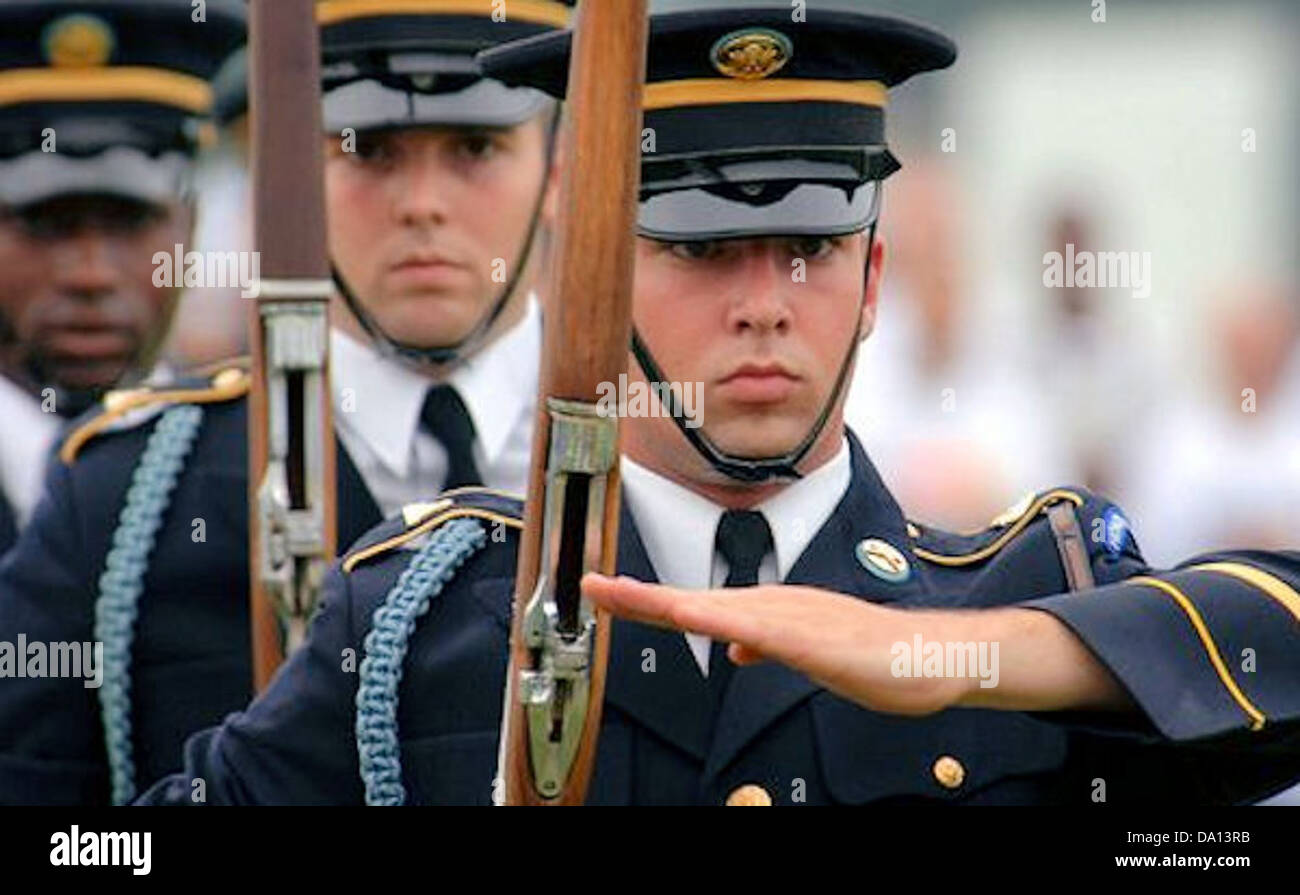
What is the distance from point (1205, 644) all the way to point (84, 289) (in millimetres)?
2226

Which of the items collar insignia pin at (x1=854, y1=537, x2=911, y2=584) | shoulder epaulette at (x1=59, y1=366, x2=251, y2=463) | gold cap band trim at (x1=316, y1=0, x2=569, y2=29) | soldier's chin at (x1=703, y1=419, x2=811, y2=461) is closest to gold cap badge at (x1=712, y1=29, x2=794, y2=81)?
soldier's chin at (x1=703, y1=419, x2=811, y2=461)

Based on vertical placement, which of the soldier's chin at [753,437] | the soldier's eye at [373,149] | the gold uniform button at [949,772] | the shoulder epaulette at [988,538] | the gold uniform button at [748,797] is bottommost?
the gold uniform button at [748,797]

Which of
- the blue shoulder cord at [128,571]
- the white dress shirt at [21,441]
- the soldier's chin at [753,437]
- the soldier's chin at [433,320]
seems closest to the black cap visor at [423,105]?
the soldier's chin at [433,320]

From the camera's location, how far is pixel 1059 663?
4340 mm

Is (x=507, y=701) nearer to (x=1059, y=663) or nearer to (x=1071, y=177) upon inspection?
A: (x=1059, y=663)

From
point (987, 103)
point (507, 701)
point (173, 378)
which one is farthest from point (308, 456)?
point (987, 103)

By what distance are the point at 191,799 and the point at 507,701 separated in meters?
0.47

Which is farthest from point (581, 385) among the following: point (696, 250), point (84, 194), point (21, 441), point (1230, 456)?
point (1230, 456)

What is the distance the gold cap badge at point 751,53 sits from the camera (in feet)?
15.6

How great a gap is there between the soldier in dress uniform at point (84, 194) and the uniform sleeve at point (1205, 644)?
6.97 feet

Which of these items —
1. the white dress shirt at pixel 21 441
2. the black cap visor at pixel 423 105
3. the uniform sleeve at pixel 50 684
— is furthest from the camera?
the white dress shirt at pixel 21 441

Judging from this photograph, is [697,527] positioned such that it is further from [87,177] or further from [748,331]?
[87,177]

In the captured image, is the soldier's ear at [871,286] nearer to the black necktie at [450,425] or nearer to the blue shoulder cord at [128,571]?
the black necktie at [450,425]

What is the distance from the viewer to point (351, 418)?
5.82 meters
